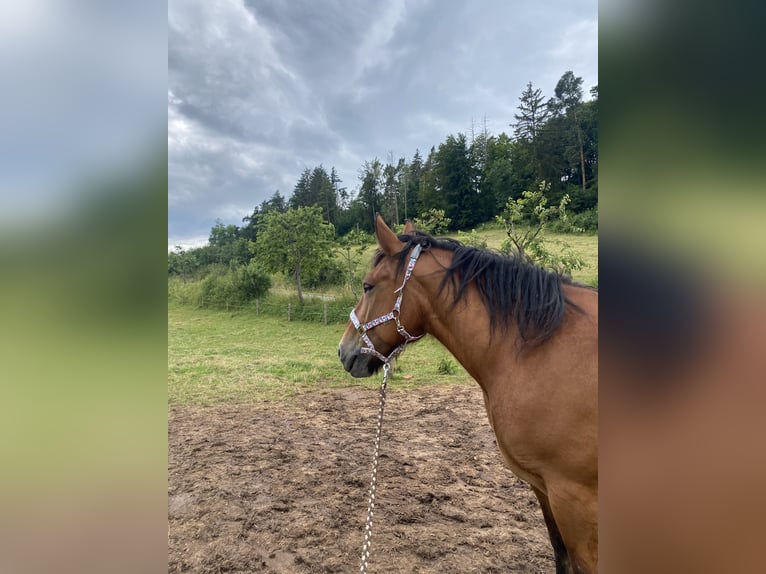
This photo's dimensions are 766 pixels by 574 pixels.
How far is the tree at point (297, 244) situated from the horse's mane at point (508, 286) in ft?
65.6

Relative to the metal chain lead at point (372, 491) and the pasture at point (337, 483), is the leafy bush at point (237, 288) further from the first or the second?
the metal chain lead at point (372, 491)

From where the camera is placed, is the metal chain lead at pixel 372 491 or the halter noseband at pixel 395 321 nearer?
the metal chain lead at pixel 372 491

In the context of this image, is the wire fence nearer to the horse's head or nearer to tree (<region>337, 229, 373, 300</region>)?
tree (<region>337, 229, 373, 300</region>)

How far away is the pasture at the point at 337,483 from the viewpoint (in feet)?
9.83

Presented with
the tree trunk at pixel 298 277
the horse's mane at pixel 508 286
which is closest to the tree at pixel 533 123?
the horse's mane at pixel 508 286

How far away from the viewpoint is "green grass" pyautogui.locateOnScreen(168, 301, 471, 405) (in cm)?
809

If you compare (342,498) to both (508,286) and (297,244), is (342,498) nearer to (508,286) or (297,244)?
(508,286)

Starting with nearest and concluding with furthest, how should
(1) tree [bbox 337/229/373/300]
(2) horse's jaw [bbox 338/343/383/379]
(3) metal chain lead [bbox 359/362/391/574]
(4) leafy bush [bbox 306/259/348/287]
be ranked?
(3) metal chain lead [bbox 359/362/391/574], (2) horse's jaw [bbox 338/343/383/379], (1) tree [bbox 337/229/373/300], (4) leafy bush [bbox 306/259/348/287]

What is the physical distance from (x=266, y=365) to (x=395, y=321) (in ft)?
28.7

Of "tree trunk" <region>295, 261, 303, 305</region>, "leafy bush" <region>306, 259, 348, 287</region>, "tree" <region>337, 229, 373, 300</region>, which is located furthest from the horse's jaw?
"leafy bush" <region>306, 259, 348, 287</region>

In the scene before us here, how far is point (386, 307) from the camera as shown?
2.49 m
